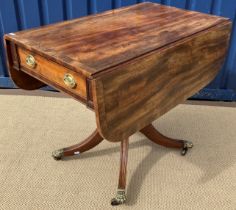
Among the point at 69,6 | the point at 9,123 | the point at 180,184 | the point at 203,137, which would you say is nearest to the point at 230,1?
the point at 203,137

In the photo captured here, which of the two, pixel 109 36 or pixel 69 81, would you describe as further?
pixel 109 36

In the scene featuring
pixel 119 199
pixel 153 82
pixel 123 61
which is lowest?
pixel 119 199

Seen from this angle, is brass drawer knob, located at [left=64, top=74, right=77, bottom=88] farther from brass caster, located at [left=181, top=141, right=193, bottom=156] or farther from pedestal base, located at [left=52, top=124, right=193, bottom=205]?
brass caster, located at [left=181, top=141, right=193, bottom=156]

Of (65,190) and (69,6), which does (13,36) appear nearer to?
(65,190)

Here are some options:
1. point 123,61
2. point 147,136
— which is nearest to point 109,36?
point 123,61

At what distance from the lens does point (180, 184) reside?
5.41 feet

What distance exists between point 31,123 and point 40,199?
2.23 feet

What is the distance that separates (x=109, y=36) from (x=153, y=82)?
0.87ft

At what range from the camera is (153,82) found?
1257 millimetres

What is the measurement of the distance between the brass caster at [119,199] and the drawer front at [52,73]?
60 centimetres

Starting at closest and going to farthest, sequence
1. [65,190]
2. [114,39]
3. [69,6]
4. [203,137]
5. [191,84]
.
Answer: [114,39] → [191,84] → [65,190] → [203,137] → [69,6]

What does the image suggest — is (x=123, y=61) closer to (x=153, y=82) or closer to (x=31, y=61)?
(x=153, y=82)

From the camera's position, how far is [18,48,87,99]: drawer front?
1.15 meters

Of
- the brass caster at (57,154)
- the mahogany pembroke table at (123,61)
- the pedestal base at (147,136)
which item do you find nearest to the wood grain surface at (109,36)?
the mahogany pembroke table at (123,61)
